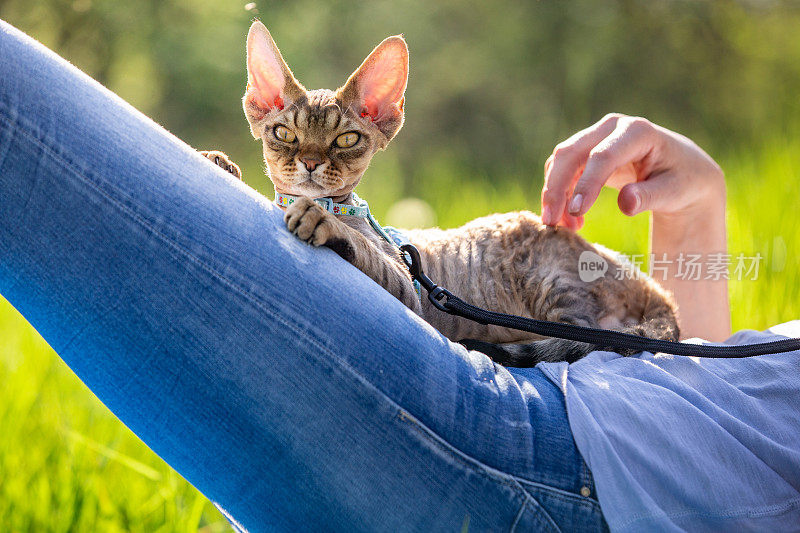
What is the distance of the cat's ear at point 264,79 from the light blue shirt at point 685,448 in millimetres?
938

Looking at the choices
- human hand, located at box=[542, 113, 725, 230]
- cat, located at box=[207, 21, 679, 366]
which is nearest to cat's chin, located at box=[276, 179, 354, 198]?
cat, located at box=[207, 21, 679, 366]

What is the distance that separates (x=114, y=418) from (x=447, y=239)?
151cm

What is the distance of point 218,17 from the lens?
21.0 ft

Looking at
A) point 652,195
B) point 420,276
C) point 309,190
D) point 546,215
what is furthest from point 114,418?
point 652,195

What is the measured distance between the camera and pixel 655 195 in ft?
5.28

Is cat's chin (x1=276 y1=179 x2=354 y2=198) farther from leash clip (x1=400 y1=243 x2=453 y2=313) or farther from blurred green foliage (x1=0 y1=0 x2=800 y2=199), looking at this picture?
blurred green foliage (x1=0 y1=0 x2=800 y2=199)

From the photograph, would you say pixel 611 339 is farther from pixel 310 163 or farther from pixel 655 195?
pixel 310 163

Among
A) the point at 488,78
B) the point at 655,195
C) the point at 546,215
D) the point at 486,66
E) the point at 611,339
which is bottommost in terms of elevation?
the point at 611,339

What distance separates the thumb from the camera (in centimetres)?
151

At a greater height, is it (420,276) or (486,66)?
(486,66)

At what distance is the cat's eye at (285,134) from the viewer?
161 centimetres

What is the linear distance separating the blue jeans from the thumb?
26.7 inches

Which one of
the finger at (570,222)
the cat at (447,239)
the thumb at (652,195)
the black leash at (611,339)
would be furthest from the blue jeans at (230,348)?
the finger at (570,222)

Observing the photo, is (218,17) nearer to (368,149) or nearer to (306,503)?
(368,149)
